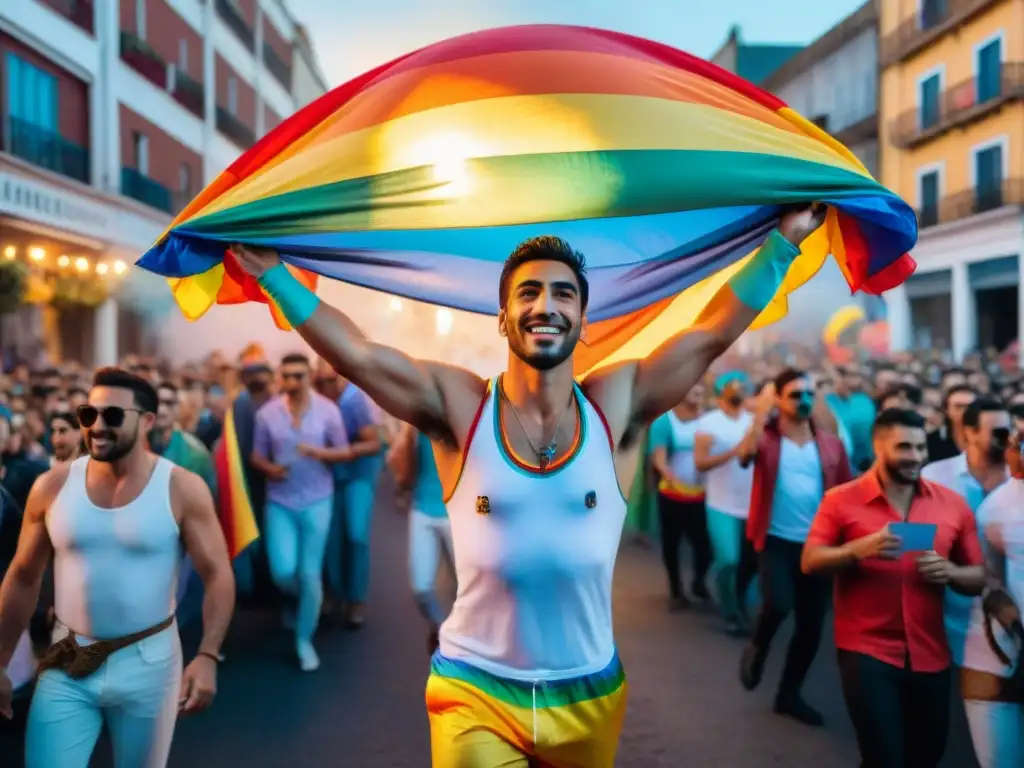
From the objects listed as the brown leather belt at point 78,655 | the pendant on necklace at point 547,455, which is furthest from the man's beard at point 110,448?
the pendant on necklace at point 547,455

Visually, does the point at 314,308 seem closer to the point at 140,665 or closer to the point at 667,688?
the point at 140,665

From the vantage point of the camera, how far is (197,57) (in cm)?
2808

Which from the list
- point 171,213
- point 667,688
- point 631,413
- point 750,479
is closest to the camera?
point 631,413

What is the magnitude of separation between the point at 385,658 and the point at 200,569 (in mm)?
2999

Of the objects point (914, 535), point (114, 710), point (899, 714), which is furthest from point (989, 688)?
point (114, 710)

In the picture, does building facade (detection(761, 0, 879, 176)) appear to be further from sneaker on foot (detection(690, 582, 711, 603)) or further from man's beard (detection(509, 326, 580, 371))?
man's beard (detection(509, 326, 580, 371))

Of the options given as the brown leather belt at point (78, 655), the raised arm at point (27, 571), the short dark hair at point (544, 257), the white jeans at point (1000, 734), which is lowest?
the white jeans at point (1000, 734)

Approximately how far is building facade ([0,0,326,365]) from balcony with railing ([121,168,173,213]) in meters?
0.05

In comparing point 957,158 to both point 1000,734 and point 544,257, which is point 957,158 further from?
point 544,257

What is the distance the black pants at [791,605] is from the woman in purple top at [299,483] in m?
2.83

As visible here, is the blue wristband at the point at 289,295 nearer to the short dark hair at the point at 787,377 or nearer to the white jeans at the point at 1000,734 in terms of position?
the white jeans at the point at 1000,734

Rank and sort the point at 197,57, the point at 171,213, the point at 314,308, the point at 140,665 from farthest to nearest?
the point at 197,57 < the point at 171,213 < the point at 140,665 < the point at 314,308

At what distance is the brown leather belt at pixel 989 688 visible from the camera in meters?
3.65

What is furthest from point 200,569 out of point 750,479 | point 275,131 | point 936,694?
point 750,479
